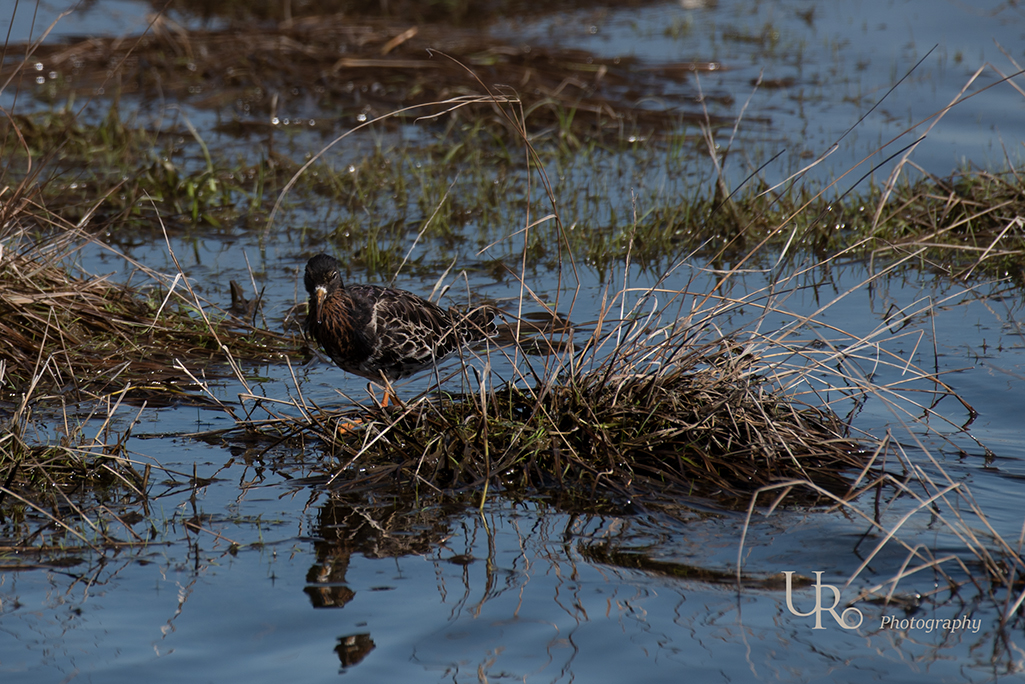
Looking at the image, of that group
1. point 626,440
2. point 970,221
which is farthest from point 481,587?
point 970,221

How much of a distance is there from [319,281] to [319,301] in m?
0.15

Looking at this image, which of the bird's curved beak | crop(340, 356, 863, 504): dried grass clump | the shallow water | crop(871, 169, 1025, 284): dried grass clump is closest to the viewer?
the shallow water

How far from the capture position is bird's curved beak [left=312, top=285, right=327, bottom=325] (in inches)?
258

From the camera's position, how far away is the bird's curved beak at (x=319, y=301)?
6551 millimetres

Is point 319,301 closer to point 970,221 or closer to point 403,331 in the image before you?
point 403,331

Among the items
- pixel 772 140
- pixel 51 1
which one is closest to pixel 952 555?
pixel 772 140

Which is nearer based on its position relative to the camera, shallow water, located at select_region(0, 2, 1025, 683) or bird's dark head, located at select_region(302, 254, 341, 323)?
shallow water, located at select_region(0, 2, 1025, 683)

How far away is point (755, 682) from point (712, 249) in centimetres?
566

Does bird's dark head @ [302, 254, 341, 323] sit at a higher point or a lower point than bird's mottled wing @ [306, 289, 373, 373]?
higher

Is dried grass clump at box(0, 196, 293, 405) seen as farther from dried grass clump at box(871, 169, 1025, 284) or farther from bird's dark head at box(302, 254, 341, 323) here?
dried grass clump at box(871, 169, 1025, 284)

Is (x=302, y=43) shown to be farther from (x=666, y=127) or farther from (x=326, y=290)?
(x=326, y=290)

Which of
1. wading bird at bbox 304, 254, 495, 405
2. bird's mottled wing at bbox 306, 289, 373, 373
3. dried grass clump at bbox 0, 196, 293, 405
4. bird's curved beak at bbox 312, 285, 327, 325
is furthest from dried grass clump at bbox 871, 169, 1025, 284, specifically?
dried grass clump at bbox 0, 196, 293, 405

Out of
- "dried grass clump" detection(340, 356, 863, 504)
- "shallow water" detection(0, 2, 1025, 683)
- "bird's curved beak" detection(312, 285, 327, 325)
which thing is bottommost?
"shallow water" detection(0, 2, 1025, 683)

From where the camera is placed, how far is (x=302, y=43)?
553 inches
